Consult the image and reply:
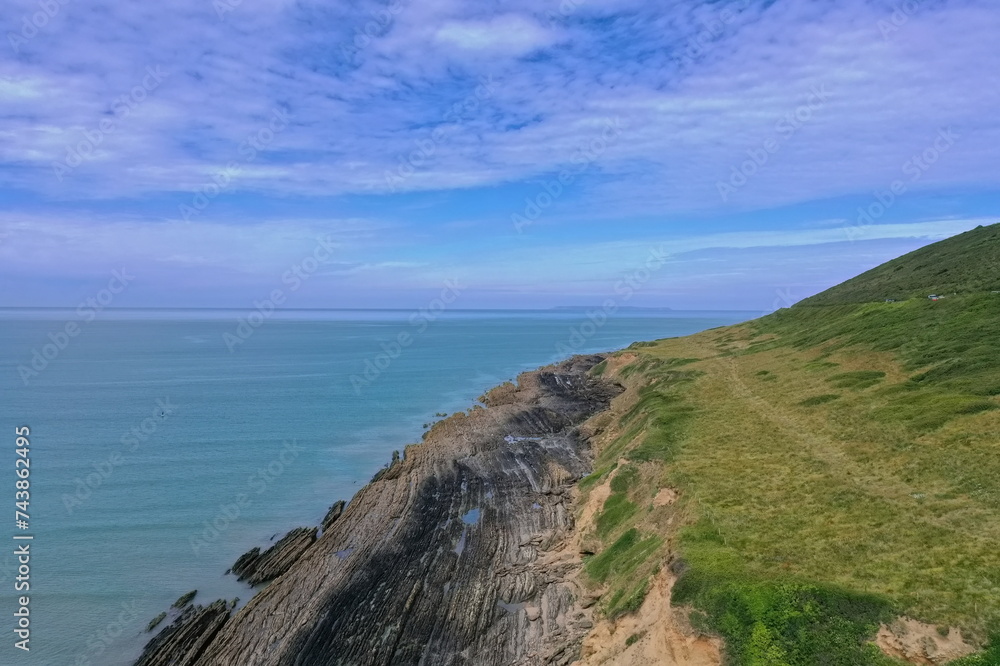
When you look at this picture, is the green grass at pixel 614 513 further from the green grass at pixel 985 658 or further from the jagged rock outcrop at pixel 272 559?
the jagged rock outcrop at pixel 272 559

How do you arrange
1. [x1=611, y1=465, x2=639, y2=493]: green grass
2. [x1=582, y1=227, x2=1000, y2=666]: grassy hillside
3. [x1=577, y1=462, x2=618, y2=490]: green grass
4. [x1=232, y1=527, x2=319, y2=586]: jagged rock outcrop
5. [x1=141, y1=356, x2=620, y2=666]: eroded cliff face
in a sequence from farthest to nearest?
[x1=577, y1=462, x2=618, y2=490]: green grass, [x1=611, y1=465, x2=639, y2=493]: green grass, [x1=232, y1=527, x2=319, y2=586]: jagged rock outcrop, [x1=141, y1=356, x2=620, y2=666]: eroded cliff face, [x1=582, y1=227, x2=1000, y2=666]: grassy hillside

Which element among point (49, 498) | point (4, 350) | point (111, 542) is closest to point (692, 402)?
point (111, 542)

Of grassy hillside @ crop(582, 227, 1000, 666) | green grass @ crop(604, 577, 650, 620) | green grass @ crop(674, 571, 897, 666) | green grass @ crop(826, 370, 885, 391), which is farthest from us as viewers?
green grass @ crop(826, 370, 885, 391)

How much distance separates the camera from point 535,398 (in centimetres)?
8194

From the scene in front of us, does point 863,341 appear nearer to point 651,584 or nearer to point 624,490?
point 624,490

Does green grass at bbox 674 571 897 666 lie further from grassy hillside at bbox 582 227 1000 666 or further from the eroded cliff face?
the eroded cliff face

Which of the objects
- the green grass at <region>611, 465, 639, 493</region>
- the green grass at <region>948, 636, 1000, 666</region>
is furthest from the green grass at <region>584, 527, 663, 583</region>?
the green grass at <region>948, 636, 1000, 666</region>

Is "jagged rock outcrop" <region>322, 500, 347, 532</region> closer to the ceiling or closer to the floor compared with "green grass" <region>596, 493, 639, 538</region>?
closer to the ceiling

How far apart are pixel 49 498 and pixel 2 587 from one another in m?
16.7

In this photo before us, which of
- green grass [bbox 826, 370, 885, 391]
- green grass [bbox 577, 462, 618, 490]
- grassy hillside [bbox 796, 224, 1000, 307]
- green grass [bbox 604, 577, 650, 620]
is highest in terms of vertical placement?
grassy hillside [bbox 796, 224, 1000, 307]

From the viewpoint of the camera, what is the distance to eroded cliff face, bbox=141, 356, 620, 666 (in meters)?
26.1

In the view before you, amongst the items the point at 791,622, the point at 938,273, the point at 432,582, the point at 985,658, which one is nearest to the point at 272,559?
the point at 432,582

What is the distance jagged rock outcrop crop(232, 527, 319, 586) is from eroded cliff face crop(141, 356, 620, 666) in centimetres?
84

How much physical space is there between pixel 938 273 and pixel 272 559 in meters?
96.8
